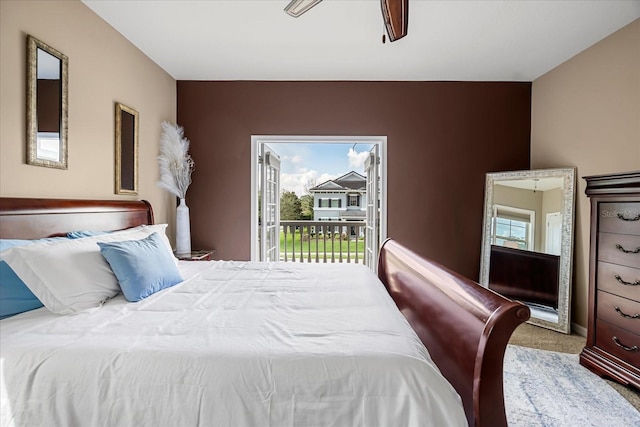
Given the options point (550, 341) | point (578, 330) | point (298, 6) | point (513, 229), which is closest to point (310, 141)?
point (298, 6)

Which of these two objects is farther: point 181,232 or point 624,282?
point 181,232

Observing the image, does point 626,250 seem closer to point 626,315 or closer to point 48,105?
point 626,315

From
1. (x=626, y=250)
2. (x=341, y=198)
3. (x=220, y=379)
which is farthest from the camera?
(x=341, y=198)

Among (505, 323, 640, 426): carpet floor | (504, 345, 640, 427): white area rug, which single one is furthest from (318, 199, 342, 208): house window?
(504, 345, 640, 427): white area rug

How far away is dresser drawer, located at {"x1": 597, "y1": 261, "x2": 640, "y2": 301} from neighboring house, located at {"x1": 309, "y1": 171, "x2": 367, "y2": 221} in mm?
5920

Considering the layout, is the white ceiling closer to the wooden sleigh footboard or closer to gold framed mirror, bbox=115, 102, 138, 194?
gold framed mirror, bbox=115, 102, 138, 194

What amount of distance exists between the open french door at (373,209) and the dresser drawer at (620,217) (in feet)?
6.78

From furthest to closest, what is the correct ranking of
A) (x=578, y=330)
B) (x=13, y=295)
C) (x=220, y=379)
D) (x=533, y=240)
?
(x=533, y=240) < (x=578, y=330) < (x=13, y=295) < (x=220, y=379)

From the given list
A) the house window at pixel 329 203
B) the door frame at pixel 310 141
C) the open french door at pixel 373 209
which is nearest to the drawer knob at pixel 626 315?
the door frame at pixel 310 141

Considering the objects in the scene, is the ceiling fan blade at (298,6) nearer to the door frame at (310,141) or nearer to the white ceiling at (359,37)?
the white ceiling at (359,37)

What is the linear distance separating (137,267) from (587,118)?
150 inches

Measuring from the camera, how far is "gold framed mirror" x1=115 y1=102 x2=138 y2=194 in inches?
110

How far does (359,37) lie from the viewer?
2852 millimetres

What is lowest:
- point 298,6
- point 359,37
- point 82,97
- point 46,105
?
point 46,105
